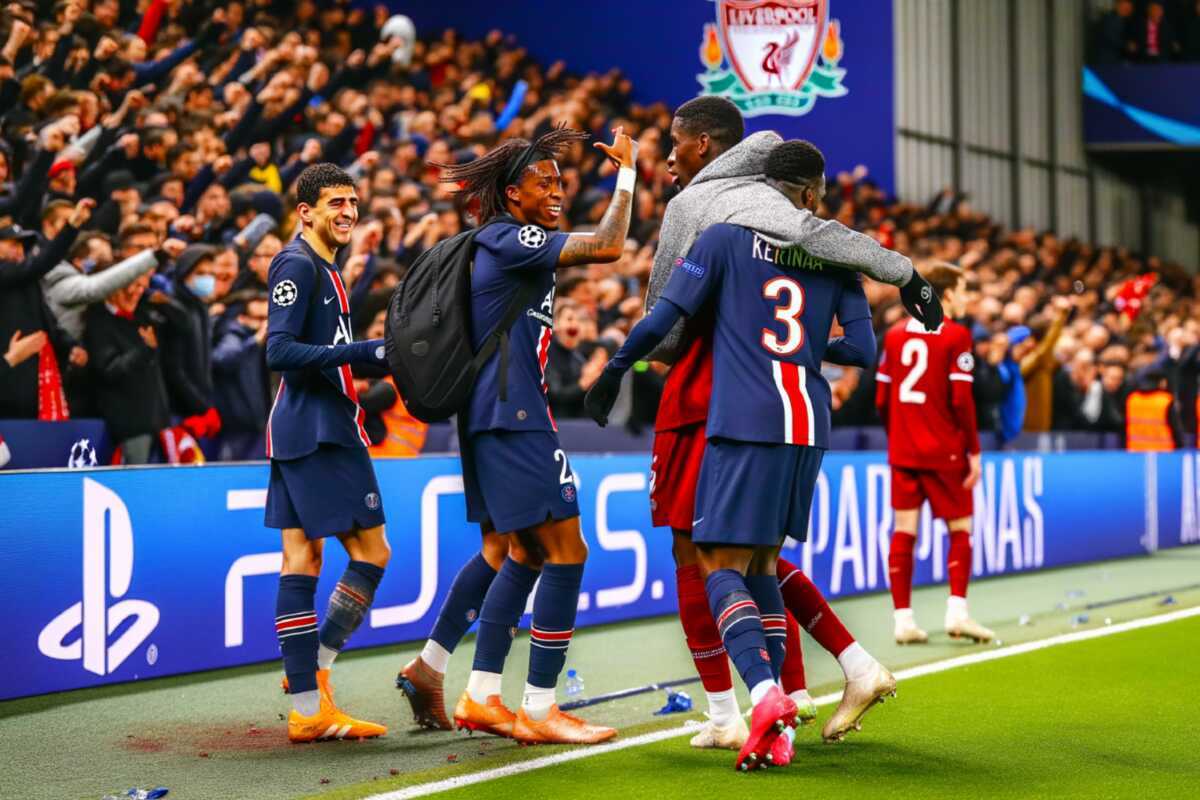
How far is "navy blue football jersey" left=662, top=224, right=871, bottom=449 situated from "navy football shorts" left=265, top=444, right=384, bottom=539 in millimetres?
1411

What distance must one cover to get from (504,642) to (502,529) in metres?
0.50

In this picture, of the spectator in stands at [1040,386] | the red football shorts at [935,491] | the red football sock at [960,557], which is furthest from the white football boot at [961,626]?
the spectator in stands at [1040,386]

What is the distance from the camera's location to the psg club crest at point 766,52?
41.0 feet

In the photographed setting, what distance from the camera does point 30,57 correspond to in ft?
39.4

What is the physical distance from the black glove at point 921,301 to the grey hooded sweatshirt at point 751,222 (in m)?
0.09

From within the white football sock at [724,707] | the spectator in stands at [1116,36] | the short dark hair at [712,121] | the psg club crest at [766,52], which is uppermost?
the spectator in stands at [1116,36]

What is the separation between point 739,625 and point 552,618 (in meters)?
0.84

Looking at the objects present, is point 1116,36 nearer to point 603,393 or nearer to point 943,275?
point 943,275

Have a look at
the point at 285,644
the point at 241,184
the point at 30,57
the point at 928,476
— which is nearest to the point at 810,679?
the point at 928,476

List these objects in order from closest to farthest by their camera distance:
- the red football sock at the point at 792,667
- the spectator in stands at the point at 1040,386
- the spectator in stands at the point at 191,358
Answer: the red football sock at the point at 792,667 < the spectator in stands at the point at 191,358 < the spectator in stands at the point at 1040,386

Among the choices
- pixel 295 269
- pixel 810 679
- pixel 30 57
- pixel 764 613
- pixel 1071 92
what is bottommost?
pixel 810 679

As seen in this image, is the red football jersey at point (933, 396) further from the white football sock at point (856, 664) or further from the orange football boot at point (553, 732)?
the orange football boot at point (553, 732)

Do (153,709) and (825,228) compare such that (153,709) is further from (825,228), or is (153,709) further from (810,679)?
(825,228)

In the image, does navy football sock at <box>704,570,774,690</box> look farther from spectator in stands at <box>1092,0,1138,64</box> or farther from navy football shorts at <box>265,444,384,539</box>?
spectator in stands at <box>1092,0,1138,64</box>
